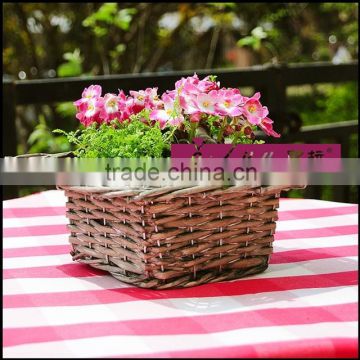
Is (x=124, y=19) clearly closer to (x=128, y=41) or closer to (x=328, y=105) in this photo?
(x=128, y=41)

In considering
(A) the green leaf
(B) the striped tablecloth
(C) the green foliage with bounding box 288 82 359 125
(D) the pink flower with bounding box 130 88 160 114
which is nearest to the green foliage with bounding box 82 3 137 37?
(A) the green leaf

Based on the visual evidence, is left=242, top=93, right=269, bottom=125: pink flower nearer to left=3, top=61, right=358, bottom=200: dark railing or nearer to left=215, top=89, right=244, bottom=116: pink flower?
left=215, top=89, right=244, bottom=116: pink flower

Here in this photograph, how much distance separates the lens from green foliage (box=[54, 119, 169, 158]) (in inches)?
47.6

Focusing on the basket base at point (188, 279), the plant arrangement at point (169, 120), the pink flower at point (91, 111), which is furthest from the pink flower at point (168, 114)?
the basket base at point (188, 279)

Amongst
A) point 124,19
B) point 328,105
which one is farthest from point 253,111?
point 328,105

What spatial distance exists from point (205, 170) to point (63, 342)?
1.15ft

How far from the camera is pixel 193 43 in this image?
6402 mm

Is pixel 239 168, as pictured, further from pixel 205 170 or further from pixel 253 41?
pixel 253 41

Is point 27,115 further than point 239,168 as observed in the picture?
Yes

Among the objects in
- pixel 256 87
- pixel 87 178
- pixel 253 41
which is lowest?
pixel 87 178

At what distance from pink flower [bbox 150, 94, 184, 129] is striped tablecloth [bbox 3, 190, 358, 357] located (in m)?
0.28

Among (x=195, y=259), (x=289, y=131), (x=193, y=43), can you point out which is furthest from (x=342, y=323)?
(x=193, y=43)

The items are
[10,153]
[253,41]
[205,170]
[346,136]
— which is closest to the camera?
[205,170]

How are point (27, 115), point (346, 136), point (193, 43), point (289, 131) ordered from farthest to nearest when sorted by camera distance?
point (193, 43) → point (27, 115) → point (346, 136) → point (289, 131)
